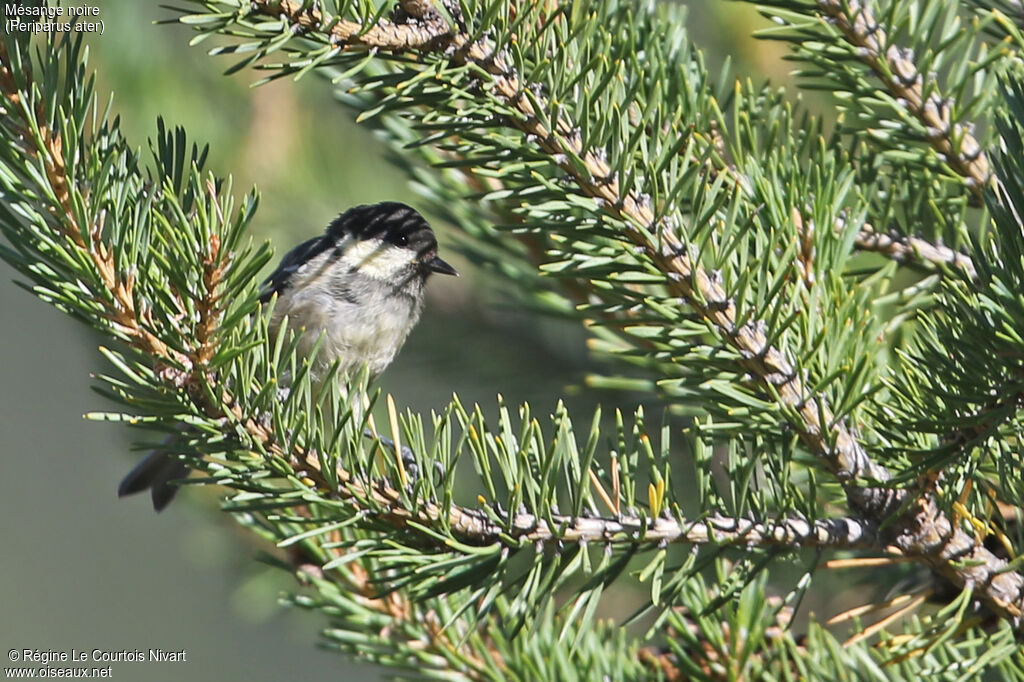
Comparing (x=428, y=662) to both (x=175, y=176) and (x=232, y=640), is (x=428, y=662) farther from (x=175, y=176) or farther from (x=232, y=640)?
(x=232, y=640)

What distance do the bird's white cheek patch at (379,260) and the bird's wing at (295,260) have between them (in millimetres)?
61

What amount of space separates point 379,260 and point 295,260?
234mm

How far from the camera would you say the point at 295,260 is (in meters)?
2.49

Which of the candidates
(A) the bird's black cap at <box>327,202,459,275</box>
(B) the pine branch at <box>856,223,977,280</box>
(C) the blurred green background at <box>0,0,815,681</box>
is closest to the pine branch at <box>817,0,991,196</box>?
(B) the pine branch at <box>856,223,977,280</box>

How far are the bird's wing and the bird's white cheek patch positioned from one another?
A: 61 millimetres

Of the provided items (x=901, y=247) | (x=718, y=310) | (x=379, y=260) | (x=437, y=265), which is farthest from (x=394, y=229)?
(x=718, y=310)

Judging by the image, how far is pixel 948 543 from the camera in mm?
993

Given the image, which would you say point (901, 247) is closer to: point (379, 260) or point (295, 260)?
point (379, 260)

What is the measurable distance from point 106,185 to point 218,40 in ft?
6.16

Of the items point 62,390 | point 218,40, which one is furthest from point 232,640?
point 218,40

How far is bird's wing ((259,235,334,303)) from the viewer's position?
238cm

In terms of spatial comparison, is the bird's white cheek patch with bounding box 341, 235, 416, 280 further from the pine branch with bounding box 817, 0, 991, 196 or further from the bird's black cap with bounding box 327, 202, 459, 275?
the pine branch with bounding box 817, 0, 991, 196

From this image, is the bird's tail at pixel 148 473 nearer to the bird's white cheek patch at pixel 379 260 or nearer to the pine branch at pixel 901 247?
the bird's white cheek patch at pixel 379 260

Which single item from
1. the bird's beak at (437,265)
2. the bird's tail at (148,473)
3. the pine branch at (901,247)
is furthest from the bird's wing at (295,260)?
the pine branch at (901,247)
